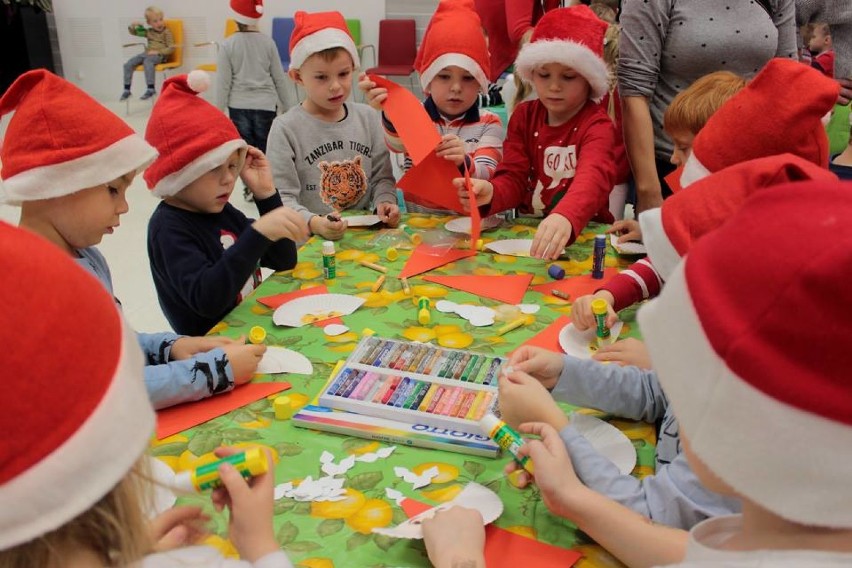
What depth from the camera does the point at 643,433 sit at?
1083 millimetres

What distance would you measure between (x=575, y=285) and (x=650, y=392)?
55 cm

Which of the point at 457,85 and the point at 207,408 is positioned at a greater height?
the point at 457,85

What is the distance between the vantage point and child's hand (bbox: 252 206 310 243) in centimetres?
150

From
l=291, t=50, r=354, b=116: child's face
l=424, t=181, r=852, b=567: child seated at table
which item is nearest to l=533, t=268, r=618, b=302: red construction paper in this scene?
l=424, t=181, r=852, b=567: child seated at table

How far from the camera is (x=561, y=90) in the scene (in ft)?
6.66

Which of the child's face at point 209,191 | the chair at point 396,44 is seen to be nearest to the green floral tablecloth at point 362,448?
the child's face at point 209,191

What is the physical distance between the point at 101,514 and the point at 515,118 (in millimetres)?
1810

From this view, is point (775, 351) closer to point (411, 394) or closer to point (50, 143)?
point (411, 394)

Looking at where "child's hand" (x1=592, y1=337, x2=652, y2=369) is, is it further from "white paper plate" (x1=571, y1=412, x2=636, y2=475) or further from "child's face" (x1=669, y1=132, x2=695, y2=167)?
"child's face" (x1=669, y1=132, x2=695, y2=167)

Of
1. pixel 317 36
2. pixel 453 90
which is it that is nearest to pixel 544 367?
pixel 453 90

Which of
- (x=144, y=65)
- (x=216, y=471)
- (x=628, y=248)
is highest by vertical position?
(x=216, y=471)

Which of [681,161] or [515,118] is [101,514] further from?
[515,118]

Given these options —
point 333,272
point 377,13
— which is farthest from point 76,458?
point 377,13

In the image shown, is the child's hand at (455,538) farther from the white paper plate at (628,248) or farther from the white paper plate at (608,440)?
→ the white paper plate at (628,248)
